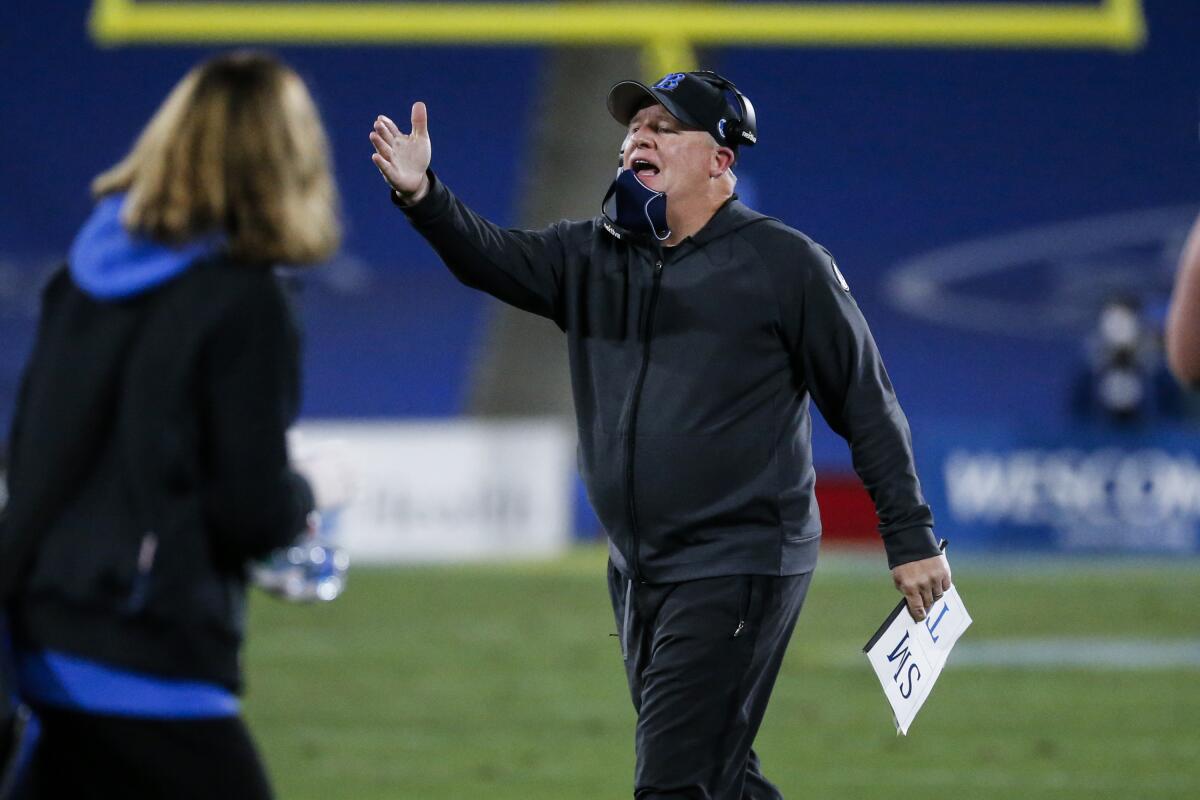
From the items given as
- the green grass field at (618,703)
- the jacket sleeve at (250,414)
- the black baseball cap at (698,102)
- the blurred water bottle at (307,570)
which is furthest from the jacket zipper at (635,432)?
the green grass field at (618,703)

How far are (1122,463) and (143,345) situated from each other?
13368 mm

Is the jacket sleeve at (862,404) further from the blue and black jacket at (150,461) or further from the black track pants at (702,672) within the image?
the blue and black jacket at (150,461)

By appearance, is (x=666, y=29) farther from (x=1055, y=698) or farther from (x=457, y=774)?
(x=457, y=774)

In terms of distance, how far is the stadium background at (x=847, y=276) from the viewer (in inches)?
499

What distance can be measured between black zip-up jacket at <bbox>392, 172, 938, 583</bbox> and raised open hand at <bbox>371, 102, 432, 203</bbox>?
61mm

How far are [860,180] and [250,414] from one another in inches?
779

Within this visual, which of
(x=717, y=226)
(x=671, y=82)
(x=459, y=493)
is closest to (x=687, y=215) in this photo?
(x=717, y=226)

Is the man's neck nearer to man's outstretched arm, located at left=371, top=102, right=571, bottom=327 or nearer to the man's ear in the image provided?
the man's ear

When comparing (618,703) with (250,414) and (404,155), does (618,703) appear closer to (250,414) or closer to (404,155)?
(404,155)

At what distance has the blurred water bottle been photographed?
335 cm

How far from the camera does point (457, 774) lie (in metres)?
7.17

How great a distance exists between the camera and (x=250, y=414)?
285 centimetres

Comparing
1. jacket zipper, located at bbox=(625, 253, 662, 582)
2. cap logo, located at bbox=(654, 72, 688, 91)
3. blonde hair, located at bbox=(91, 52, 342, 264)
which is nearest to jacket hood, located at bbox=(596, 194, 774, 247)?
jacket zipper, located at bbox=(625, 253, 662, 582)

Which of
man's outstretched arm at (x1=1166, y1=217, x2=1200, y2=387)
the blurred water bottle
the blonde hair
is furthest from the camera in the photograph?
the blurred water bottle
